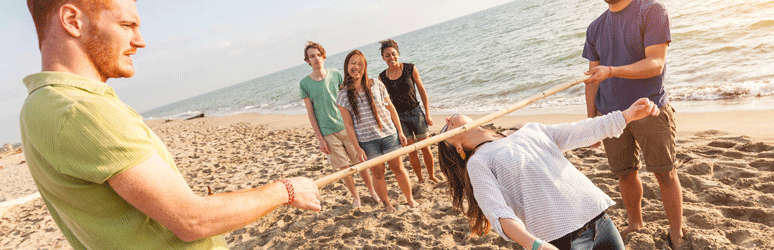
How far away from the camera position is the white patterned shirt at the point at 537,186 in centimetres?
194

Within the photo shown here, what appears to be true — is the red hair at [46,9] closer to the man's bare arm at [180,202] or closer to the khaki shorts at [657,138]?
the man's bare arm at [180,202]

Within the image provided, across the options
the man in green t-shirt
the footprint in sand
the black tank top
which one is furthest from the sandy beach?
the black tank top

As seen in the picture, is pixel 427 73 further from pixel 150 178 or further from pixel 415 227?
pixel 150 178

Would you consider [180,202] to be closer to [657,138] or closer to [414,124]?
[657,138]

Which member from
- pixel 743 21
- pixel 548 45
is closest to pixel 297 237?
pixel 743 21

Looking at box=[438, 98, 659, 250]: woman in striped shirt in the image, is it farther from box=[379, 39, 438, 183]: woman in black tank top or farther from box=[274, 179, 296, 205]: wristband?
box=[379, 39, 438, 183]: woman in black tank top

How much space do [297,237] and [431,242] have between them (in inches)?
62.1

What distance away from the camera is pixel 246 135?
12.8 meters

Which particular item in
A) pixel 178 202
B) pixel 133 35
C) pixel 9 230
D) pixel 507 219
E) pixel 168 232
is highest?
pixel 133 35

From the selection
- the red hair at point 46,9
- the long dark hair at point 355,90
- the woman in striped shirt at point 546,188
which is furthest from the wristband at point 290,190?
the long dark hair at point 355,90

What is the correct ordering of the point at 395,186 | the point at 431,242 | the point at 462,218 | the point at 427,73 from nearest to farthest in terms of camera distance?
the point at 431,242 → the point at 462,218 → the point at 395,186 → the point at 427,73

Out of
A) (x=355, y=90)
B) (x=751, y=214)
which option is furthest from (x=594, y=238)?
(x=355, y=90)

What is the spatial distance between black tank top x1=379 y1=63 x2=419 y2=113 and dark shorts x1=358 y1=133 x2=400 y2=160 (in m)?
0.67

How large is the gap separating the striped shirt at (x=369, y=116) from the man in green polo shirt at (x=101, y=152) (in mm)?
3030
